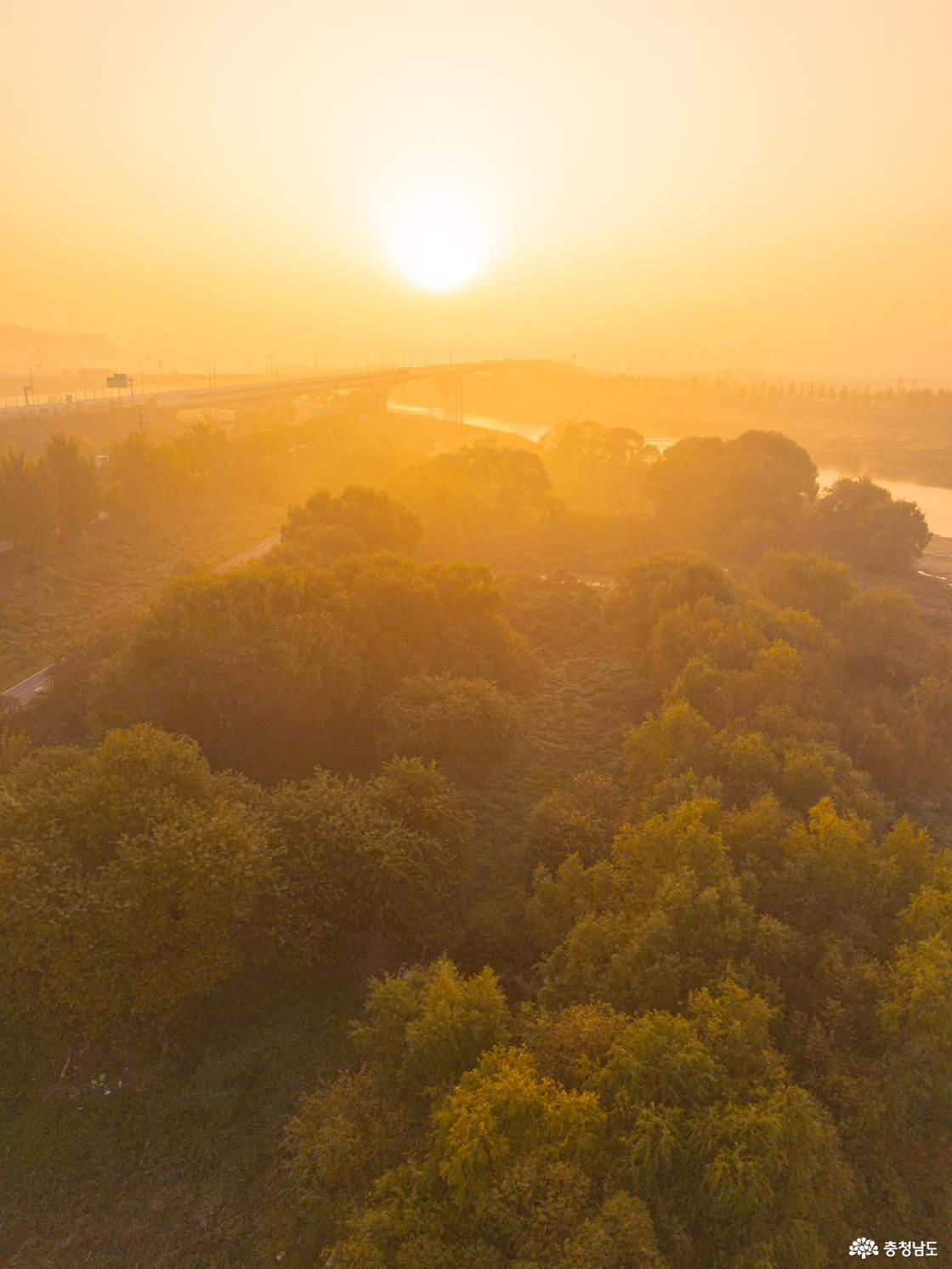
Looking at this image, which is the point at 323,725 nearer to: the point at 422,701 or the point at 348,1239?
the point at 422,701

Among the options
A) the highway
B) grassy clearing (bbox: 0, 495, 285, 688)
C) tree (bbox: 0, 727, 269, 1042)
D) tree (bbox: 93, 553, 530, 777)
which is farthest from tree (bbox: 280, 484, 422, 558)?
tree (bbox: 0, 727, 269, 1042)

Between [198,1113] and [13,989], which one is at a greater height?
[13,989]

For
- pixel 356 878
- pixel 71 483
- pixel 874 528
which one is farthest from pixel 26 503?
pixel 874 528

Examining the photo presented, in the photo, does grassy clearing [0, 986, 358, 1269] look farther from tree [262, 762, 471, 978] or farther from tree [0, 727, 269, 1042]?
tree [262, 762, 471, 978]

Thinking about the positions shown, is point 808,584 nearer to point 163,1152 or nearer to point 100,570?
point 163,1152

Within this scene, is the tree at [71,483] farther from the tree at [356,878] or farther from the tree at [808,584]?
the tree at [808,584]

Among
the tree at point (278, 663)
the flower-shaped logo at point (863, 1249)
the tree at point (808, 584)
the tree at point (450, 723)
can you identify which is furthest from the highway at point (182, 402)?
the tree at point (808, 584)

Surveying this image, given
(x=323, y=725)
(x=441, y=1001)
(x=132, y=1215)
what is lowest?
(x=132, y=1215)

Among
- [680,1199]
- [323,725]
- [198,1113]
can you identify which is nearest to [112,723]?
[323,725]
